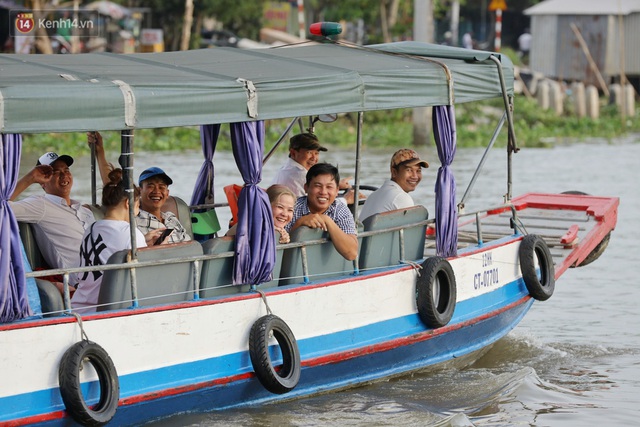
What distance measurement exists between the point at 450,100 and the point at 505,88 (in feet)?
2.89

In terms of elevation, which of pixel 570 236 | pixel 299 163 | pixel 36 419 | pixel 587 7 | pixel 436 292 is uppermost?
pixel 587 7

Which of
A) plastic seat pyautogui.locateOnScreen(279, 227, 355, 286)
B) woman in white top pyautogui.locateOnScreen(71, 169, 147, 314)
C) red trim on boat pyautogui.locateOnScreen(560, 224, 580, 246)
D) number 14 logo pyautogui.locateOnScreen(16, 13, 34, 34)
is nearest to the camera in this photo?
woman in white top pyautogui.locateOnScreen(71, 169, 147, 314)

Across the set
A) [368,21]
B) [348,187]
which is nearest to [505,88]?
[348,187]

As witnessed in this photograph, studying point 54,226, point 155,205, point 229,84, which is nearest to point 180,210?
point 155,205

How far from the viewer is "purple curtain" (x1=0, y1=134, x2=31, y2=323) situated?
615 cm

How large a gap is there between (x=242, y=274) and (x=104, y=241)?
834 millimetres

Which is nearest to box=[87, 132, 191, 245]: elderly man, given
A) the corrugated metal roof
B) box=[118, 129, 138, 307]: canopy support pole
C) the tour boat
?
the tour boat

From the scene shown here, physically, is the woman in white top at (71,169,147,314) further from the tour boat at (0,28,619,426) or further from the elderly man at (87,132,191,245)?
the elderly man at (87,132,191,245)

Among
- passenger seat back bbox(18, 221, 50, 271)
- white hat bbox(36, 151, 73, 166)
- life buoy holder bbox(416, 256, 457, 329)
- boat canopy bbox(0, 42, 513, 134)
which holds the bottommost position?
life buoy holder bbox(416, 256, 457, 329)

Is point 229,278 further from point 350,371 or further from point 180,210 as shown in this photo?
point 180,210

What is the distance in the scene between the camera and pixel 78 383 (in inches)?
251

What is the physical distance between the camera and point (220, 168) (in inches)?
853

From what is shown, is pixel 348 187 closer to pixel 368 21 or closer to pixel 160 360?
pixel 160 360

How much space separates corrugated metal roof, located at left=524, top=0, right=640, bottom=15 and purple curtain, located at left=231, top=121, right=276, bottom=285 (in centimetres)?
2844
